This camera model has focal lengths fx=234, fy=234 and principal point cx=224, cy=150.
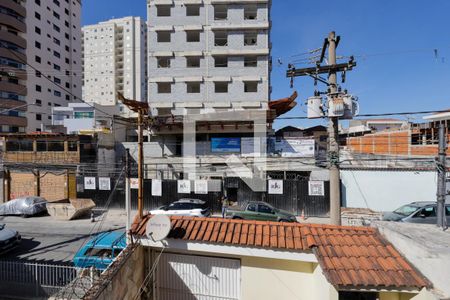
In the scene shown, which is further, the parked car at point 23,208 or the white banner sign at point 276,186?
the white banner sign at point 276,186

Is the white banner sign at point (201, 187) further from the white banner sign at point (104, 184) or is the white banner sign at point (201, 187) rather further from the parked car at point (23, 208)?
the parked car at point (23, 208)

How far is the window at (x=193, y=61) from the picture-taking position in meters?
26.8

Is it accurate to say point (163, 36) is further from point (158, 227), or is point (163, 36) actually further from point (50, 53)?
point (50, 53)

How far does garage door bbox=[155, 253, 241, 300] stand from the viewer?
559cm

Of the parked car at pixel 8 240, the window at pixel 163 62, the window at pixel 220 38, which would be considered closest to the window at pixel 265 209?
the parked car at pixel 8 240

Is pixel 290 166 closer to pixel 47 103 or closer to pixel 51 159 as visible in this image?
pixel 51 159

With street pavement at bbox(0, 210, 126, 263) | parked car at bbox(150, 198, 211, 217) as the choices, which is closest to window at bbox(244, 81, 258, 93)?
parked car at bbox(150, 198, 211, 217)

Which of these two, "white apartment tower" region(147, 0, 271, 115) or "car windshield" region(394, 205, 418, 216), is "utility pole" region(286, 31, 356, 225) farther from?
"white apartment tower" region(147, 0, 271, 115)

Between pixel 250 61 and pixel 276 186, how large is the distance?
16.2 metres

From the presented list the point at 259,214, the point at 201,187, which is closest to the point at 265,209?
the point at 259,214

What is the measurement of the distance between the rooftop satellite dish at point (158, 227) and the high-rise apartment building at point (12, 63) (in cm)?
4435

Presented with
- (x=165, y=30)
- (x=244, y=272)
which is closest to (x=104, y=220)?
(x=244, y=272)

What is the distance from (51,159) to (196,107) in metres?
14.5

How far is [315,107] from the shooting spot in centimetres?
802
